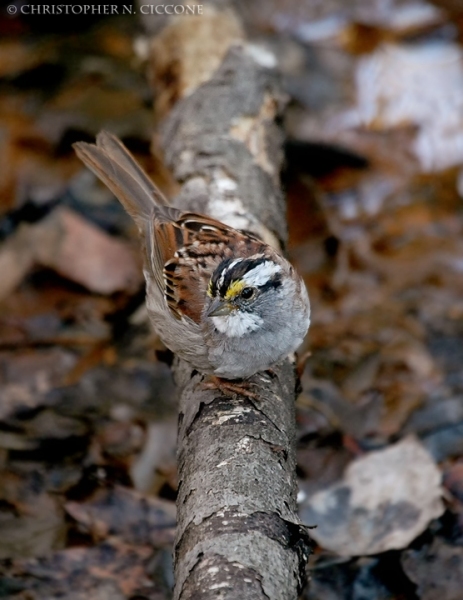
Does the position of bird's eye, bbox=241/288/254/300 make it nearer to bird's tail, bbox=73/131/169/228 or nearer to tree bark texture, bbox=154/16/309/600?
tree bark texture, bbox=154/16/309/600

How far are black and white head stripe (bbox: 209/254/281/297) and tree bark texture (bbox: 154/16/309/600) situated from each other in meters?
0.41

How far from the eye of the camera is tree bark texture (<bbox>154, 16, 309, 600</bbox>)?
2748mm

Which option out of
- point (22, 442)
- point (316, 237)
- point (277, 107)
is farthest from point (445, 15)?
point (22, 442)

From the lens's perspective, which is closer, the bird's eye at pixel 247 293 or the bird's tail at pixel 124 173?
the bird's eye at pixel 247 293

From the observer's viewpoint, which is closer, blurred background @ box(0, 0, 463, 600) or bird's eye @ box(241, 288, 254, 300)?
bird's eye @ box(241, 288, 254, 300)

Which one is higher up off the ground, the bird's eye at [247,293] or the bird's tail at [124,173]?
the bird's tail at [124,173]

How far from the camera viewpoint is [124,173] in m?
4.66

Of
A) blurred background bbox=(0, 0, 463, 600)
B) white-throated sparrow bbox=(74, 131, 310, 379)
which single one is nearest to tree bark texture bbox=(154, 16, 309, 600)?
white-throated sparrow bbox=(74, 131, 310, 379)

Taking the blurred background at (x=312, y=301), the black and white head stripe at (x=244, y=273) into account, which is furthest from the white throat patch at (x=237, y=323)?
the blurred background at (x=312, y=301)

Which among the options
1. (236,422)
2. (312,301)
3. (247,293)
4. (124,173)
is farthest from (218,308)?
(312,301)

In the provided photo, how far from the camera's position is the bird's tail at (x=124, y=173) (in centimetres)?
464

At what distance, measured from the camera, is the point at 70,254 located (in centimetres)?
595

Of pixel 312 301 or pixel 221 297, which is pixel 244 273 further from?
pixel 312 301

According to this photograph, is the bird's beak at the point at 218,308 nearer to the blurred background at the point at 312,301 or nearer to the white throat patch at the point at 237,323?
the white throat patch at the point at 237,323
